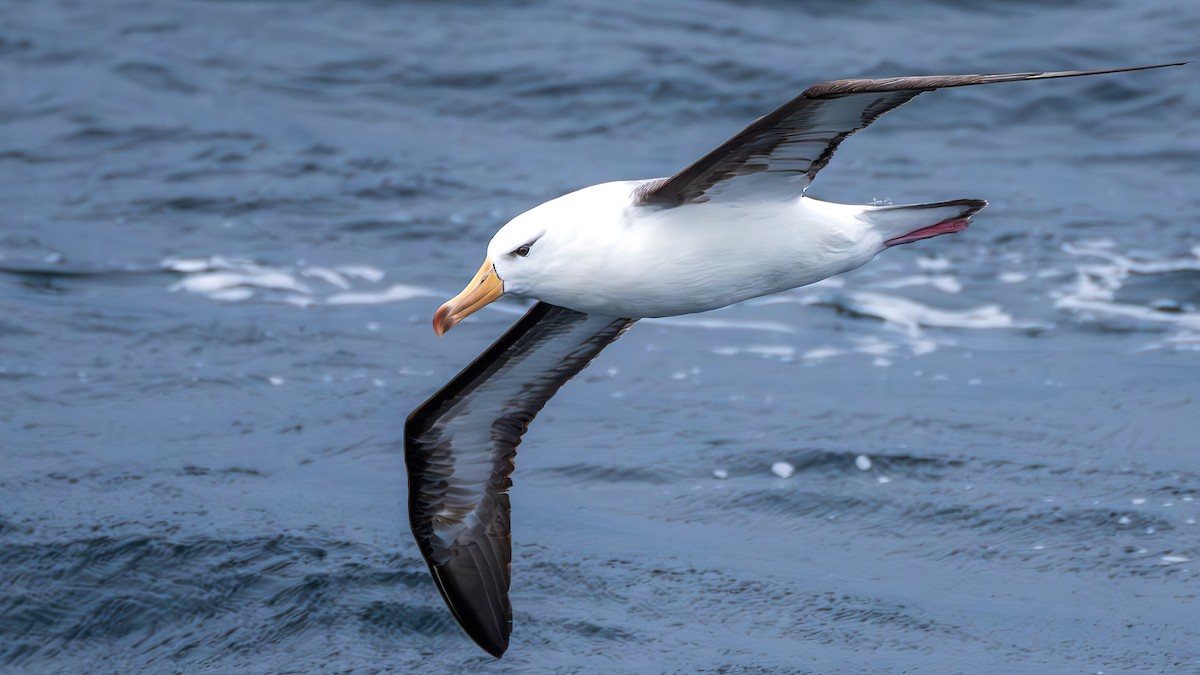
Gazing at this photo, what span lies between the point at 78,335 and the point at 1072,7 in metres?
11.3

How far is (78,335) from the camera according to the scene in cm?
1246

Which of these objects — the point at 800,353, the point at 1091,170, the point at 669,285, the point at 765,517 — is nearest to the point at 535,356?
the point at 669,285

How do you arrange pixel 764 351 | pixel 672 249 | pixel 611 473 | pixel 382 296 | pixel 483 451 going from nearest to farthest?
1. pixel 672 249
2. pixel 483 451
3. pixel 611 473
4. pixel 764 351
5. pixel 382 296

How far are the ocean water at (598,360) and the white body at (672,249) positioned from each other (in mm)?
2489

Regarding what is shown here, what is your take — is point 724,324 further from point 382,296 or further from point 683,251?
point 683,251

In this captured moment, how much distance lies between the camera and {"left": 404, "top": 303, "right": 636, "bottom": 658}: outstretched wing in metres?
8.22

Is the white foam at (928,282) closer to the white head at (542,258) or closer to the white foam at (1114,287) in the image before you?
the white foam at (1114,287)

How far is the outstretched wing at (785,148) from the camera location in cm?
590

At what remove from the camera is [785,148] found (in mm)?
6508

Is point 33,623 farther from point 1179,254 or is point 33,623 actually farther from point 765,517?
point 1179,254

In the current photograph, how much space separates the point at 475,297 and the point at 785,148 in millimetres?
1396

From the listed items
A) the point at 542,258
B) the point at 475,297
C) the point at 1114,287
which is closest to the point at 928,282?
the point at 1114,287

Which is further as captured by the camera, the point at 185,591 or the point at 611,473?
the point at 611,473

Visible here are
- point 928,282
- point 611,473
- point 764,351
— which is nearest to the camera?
point 611,473
